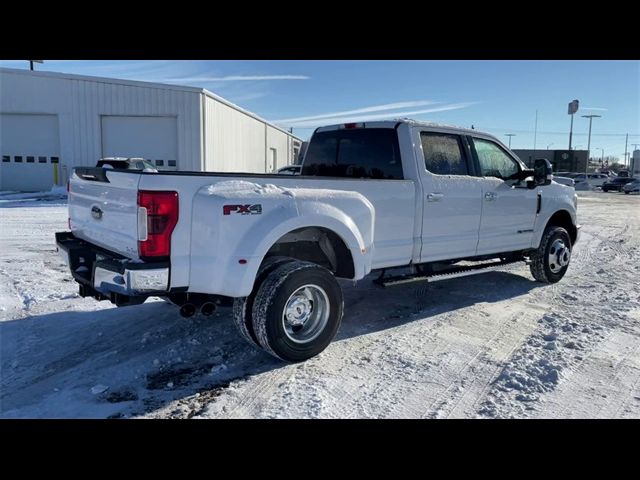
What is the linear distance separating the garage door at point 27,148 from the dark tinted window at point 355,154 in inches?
768

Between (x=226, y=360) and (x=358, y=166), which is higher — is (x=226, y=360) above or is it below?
below

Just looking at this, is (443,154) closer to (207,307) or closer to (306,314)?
(306,314)

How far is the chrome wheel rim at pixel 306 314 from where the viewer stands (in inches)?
162

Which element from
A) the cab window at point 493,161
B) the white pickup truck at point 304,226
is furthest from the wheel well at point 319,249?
the cab window at point 493,161

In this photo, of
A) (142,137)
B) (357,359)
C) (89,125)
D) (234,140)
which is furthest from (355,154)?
(234,140)

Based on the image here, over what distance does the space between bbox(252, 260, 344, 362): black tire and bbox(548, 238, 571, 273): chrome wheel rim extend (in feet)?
13.4

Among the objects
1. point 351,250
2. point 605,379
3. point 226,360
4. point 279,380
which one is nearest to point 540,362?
point 605,379

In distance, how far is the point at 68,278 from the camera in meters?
6.66

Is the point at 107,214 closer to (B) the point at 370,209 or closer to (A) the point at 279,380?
(A) the point at 279,380

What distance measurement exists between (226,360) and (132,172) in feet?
5.59

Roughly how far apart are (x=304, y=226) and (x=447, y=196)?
6.62 feet

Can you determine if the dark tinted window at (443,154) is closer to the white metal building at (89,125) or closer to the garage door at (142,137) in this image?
the white metal building at (89,125)

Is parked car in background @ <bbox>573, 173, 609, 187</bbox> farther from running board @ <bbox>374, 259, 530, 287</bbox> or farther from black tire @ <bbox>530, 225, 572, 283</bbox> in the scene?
running board @ <bbox>374, 259, 530, 287</bbox>
